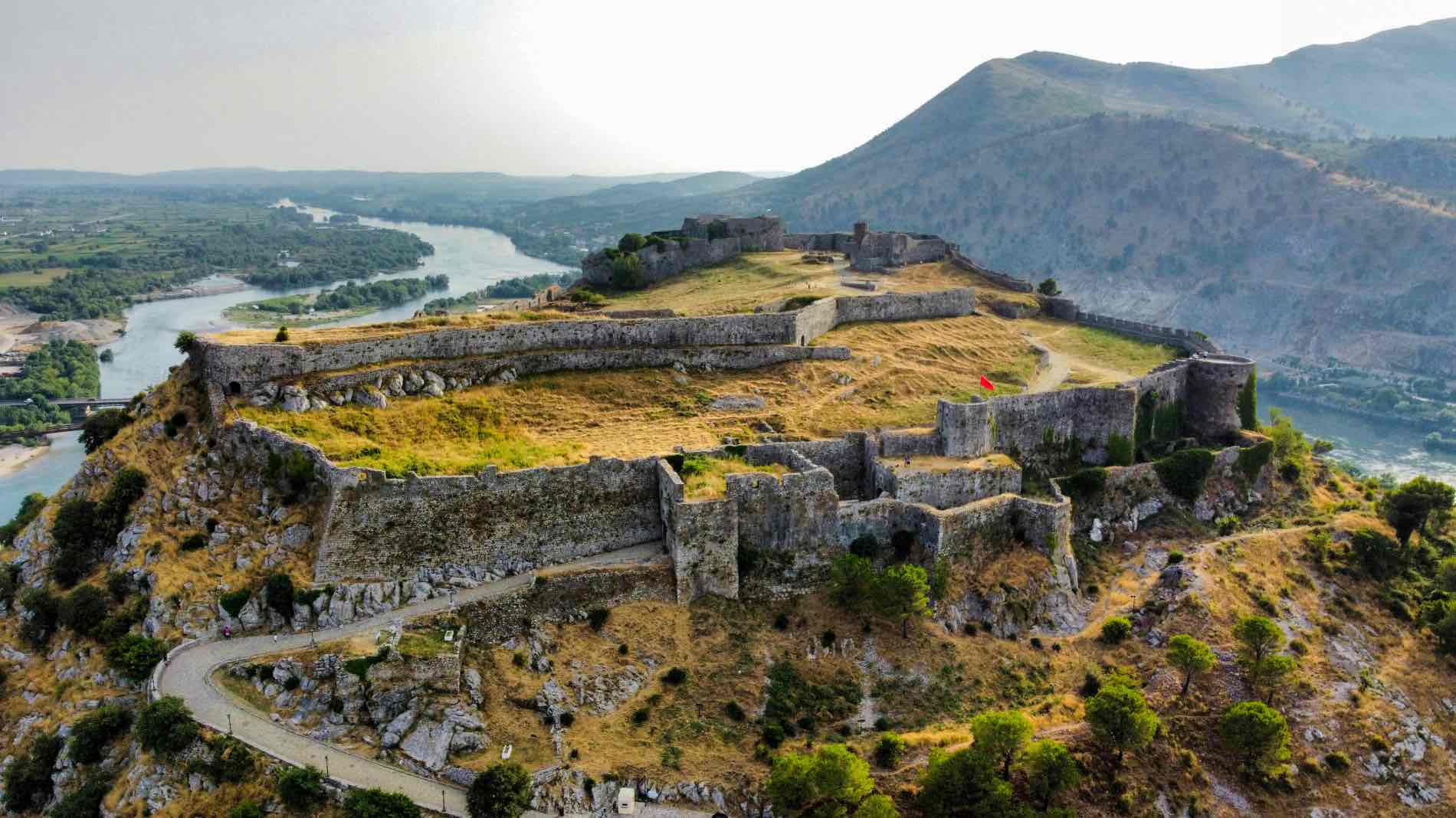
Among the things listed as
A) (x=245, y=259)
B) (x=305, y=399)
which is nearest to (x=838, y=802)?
(x=305, y=399)

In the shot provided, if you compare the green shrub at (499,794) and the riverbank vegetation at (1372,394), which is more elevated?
the green shrub at (499,794)

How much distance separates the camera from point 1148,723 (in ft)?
98.4

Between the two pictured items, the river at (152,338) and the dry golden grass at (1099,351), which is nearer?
the dry golden grass at (1099,351)

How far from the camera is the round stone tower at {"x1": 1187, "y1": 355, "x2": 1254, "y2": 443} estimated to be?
47719mm

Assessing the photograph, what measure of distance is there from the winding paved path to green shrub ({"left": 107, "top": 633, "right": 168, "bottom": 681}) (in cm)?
53

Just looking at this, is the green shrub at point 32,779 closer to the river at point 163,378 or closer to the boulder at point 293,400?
the boulder at point 293,400

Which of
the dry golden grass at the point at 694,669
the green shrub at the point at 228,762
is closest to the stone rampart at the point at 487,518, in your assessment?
the dry golden grass at the point at 694,669

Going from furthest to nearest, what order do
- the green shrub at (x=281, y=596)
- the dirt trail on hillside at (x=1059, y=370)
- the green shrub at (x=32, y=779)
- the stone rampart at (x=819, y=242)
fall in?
the stone rampart at (x=819, y=242) → the dirt trail on hillside at (x=1059, y=370) → the green shrub at (x=281, y=596) → the green shrub at (x=32, y=779)

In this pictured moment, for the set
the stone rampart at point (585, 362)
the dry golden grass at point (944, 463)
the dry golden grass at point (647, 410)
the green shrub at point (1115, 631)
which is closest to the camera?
the dry golden grass at point (647, 410)

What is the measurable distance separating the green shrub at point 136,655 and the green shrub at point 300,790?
663 centimetres

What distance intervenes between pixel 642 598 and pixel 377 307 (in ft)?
403

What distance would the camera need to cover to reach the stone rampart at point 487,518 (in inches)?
1209

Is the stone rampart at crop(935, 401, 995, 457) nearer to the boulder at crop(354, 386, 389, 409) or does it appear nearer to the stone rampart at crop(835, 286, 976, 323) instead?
the stone rampart at crop(835, 286, 976, 323)

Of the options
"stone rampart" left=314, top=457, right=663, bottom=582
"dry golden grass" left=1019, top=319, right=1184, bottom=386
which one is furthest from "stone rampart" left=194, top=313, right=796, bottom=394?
"dry golden grass" left=1019, top=319, right=1184, bottom=386
